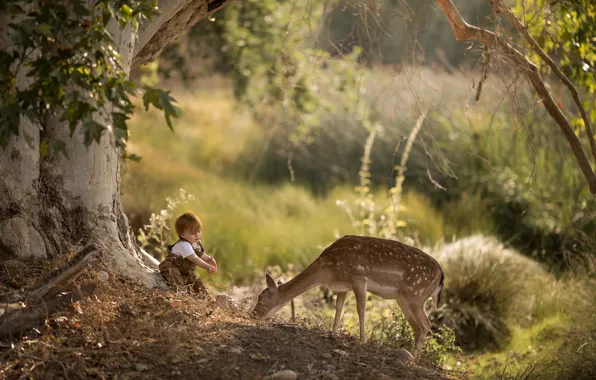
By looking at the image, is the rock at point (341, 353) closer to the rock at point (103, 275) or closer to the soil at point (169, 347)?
the soil at point (169, 347)

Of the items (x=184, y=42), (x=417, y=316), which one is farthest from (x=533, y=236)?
(x=184, y=42)

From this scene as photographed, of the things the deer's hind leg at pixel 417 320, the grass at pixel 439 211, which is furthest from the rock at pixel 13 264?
the deer's hind leg at pixel 417 320

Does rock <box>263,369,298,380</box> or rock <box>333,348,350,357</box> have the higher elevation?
rock <box>263,369,298,380</box>

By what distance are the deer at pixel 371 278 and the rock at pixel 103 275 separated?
1.40m

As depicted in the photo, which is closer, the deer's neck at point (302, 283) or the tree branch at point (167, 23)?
the tree branch at point (167, 23)

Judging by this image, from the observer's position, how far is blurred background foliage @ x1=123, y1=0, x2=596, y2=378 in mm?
7328

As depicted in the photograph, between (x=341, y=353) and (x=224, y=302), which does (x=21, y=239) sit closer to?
(x=224, y=302)

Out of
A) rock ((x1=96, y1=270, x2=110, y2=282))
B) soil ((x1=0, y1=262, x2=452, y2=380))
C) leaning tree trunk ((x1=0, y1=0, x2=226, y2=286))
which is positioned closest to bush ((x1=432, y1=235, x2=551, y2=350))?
soil ((x1=0, y1=262, x2=452, y2=380))

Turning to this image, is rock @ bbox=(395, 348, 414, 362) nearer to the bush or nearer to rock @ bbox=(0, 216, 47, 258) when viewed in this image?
rock @ bbox=(0, 216, 47, 258)

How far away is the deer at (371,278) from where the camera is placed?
20.8 feet

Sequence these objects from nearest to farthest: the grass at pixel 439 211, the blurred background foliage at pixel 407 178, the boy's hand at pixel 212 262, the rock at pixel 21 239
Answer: the rock at pixel 21 239 → the boy's hand at pixel 212 262 → the blurred background foliage at pixel 407 178 → the grass at pixel 439 211

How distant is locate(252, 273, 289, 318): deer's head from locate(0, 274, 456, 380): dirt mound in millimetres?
773

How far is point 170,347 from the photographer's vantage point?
4.66 metres

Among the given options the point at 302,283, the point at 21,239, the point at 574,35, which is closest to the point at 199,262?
the point at 302,283
